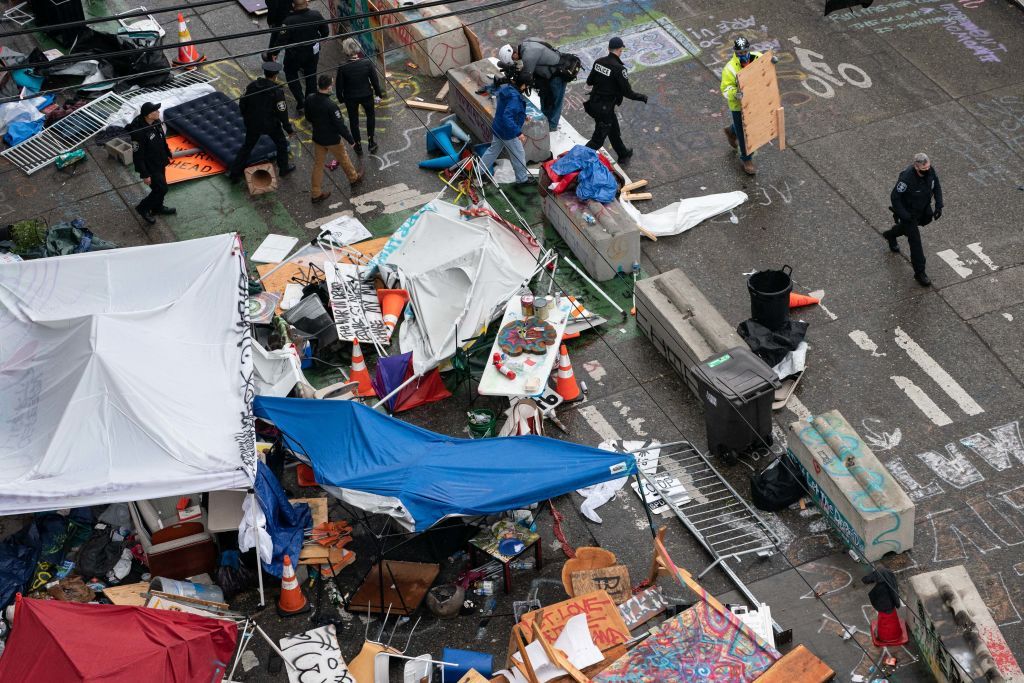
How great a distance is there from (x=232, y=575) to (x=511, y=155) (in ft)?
23.5

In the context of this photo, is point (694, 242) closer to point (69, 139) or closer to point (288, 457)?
point (288, 457)

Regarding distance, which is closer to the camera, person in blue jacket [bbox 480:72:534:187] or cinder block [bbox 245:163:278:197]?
person in blue jacket [bbox 480:72:534:187]

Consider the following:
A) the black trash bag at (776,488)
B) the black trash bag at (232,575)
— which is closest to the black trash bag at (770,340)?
the black trash bag at (776,488)

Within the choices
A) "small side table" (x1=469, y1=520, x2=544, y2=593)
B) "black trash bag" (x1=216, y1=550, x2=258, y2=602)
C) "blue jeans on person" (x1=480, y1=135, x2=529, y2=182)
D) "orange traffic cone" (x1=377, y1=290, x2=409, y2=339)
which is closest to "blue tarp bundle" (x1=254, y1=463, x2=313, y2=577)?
"black trash bag" (x1=216, y1=550, x2=258, y2=602)

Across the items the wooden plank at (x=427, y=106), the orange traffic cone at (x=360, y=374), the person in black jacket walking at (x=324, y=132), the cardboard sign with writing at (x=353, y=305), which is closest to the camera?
the orange traffic cone at (x=360, y=374)

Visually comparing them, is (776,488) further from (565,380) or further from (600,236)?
(600,236)

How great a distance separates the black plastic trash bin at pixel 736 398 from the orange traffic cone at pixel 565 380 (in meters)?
1.45

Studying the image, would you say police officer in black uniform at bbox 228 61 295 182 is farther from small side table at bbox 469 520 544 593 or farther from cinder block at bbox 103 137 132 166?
small side table at bbox 469 520 544 593

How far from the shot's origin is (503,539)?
11.8 m

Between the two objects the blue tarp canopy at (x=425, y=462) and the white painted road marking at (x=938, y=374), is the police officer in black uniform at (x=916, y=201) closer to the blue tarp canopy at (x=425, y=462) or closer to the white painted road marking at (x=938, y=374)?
the white painted road marking at (x=938, y=374)

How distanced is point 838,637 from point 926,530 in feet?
5.29

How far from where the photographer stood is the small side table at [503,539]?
459 inches

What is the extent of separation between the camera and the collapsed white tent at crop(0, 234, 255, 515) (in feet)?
36.1

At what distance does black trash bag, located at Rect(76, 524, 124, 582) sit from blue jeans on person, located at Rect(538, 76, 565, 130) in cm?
816
